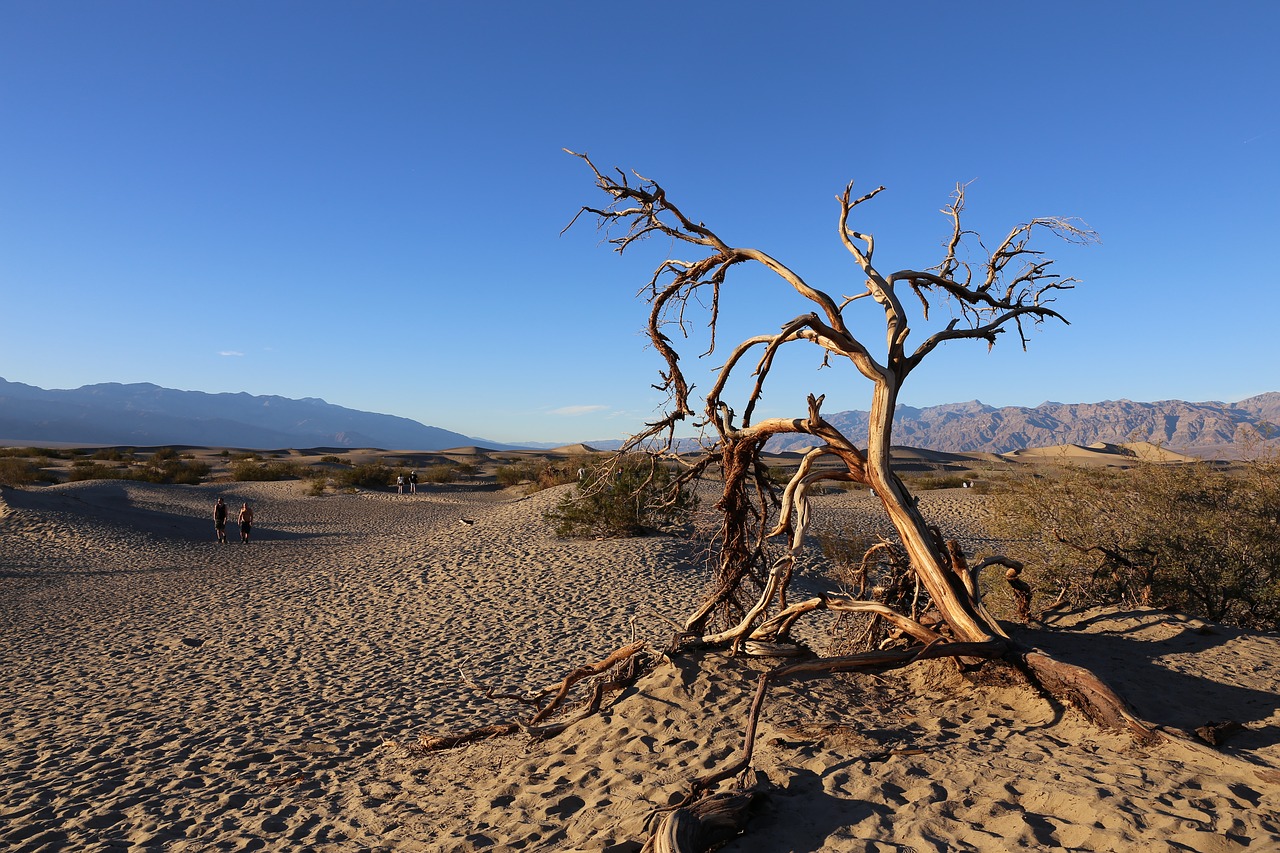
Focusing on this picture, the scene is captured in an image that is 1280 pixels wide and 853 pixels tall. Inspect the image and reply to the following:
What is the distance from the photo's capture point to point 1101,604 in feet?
25.8

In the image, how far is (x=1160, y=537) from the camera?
881 cm

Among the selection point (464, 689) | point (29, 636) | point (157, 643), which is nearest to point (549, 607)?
point (464, 689)

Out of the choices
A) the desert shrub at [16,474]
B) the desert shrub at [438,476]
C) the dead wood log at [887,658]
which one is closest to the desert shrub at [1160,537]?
the dead wood log at [887,658]

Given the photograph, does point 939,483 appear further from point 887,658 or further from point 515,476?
point 887,658

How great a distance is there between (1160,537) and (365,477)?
129ft

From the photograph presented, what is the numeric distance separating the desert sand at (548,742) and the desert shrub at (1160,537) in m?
1.44

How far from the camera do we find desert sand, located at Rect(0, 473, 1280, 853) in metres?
3.64

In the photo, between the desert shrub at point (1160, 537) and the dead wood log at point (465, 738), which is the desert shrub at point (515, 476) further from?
the dead wood log at point (465, 738)

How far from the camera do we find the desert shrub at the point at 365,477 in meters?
39.6

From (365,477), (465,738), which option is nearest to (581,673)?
(465,738)

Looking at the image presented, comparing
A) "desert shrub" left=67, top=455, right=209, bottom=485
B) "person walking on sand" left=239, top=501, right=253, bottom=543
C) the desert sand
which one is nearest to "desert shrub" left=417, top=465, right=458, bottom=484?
"desert shrub" left=67, top=455, right=209, bottom=485

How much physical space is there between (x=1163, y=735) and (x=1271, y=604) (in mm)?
6009

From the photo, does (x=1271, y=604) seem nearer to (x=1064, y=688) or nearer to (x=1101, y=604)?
(x=1101, y=604)

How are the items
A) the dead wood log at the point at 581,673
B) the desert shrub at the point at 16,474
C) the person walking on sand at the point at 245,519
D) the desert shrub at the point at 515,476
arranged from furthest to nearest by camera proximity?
the desert shrub at the point at 515,476
the desert shrub at the point at 16,474
the person walking on sand at the point at 245,519
the dead wood log at the point at 581,673
